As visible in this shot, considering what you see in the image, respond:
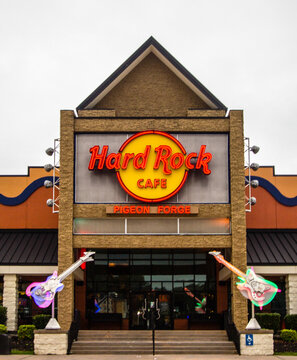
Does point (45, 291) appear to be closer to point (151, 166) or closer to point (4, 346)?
point (4, 346)

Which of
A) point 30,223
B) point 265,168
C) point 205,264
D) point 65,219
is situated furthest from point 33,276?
point 265,168

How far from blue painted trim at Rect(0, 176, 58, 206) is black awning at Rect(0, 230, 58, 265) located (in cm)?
182

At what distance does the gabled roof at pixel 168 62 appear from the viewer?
104 feet

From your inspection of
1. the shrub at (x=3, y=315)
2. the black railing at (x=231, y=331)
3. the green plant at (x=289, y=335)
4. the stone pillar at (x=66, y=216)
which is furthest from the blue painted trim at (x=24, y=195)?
the green plant at (x=289, y=335)

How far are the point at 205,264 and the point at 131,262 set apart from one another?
175 inches

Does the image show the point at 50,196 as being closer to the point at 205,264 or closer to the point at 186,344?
the point at 205,264

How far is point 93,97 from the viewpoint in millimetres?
32094

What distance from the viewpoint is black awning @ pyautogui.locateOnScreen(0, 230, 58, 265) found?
31.5 meters

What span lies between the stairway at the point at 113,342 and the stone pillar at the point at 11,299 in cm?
417

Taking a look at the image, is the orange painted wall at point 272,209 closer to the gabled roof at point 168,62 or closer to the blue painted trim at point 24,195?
the gabled roof at point 168,62

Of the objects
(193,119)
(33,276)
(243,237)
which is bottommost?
(33,276)

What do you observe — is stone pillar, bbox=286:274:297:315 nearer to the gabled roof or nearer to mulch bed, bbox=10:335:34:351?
the gabled roof

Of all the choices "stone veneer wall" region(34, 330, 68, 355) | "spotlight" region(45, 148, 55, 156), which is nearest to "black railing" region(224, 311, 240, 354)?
"stone veneer wall" region(34, 330, 68, 355)

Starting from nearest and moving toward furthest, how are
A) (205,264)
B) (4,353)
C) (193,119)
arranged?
1. (4,353)
2. (193,119)
3. (205,264)
